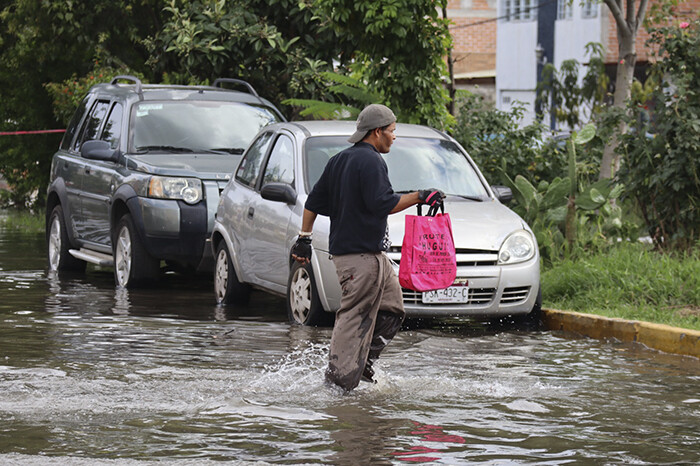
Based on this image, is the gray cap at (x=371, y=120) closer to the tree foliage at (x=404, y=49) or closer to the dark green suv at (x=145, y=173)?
the dark green suv at (x=145, y=173)

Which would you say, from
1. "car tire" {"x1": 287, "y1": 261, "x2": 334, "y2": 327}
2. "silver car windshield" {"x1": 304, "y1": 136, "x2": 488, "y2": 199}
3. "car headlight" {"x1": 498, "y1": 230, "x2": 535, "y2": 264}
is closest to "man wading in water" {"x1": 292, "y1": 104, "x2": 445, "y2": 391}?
"car tire" {"x1": 287, "y1": 261, "x2": 334, "y2": 327}

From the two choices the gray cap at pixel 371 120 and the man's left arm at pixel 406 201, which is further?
the gray cap at pixel 371 120

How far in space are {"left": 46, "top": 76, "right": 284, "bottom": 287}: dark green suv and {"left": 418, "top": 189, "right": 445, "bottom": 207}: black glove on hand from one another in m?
5.73

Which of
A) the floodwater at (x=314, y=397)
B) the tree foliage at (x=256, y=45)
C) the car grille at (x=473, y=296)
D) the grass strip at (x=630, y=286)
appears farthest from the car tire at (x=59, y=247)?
the car grille at (x=473, y=296)

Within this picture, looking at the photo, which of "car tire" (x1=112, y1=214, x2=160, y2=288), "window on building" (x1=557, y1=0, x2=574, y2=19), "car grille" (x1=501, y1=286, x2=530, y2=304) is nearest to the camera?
"car grille" (x1=501, y1=286, x2=530, y2=304)

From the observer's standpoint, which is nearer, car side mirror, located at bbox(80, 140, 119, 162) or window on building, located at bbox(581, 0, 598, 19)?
car side mirror, located at bbox(80, 140, 119, 162)

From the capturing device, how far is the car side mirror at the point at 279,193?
10891mm

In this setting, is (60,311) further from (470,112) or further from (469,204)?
(470,112)

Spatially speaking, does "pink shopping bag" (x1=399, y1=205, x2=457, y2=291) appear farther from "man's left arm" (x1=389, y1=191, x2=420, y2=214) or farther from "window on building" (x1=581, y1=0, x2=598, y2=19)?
"window on building" (x1=581, y1=0, x2=598, y2=19)

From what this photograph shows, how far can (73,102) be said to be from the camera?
2391 cm

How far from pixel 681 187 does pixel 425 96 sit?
169 inches

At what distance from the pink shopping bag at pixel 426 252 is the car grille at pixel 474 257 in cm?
223

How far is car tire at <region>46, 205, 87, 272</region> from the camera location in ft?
50.5

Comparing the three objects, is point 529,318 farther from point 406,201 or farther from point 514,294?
point 406,201
